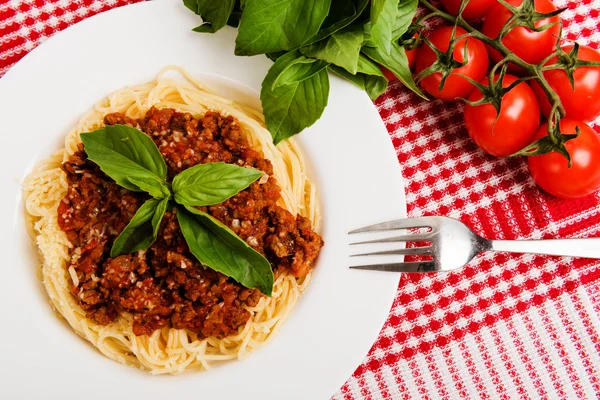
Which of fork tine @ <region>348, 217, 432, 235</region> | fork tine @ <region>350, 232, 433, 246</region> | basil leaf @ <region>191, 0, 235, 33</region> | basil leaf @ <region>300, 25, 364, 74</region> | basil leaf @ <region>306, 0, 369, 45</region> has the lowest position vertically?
fork tine @ <region>350, 232, 433, 246</region>

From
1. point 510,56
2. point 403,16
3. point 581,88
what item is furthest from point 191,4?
point 581,88

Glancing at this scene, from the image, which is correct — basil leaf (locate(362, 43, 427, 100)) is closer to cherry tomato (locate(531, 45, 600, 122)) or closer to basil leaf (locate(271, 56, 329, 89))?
basil leaf (locate(271, 56, 329, 89))

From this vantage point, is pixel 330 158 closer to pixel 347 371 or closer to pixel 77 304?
pixel 347 371

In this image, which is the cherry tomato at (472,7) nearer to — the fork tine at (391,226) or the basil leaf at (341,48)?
the basil leaf at (341,48)

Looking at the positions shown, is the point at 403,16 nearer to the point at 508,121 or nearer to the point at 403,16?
the point at 403,16

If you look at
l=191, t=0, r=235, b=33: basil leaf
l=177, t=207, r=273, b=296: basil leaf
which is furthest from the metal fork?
l=191, t=0, r=235, b=33: basil leaf

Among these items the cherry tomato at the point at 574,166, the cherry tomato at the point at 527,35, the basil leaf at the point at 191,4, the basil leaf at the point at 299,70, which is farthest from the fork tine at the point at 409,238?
the basil leaf at the point at 191,4

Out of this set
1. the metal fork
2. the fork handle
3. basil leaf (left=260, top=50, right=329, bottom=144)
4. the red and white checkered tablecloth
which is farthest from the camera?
the red and white checkered tablecloth
